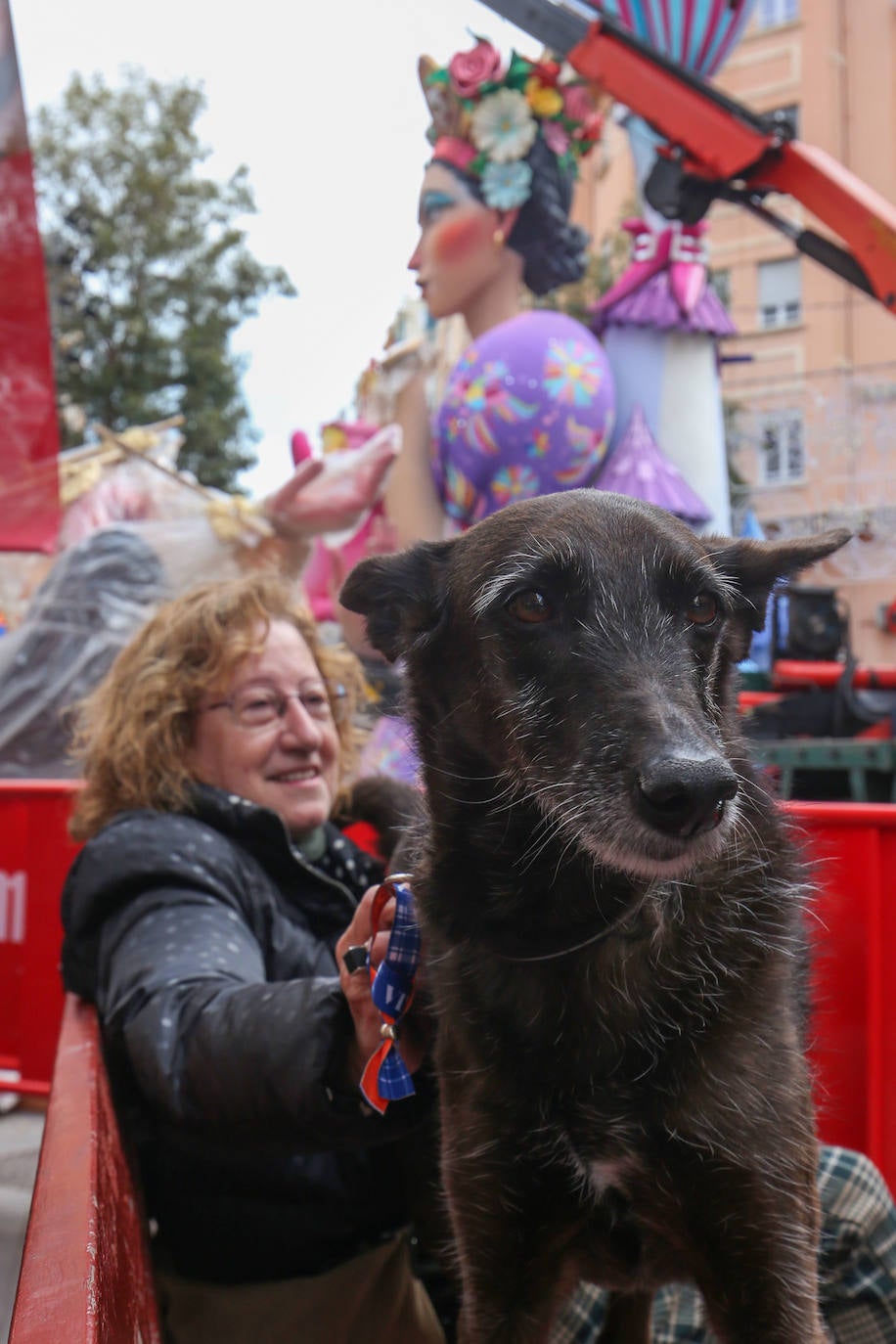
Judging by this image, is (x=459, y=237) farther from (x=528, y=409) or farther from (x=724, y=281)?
(x=724, y=281)

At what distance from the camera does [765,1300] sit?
139cm

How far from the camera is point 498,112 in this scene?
220 inches

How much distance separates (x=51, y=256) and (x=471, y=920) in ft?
54.7

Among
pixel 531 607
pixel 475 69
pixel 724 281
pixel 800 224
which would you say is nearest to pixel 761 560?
pixel 531 607

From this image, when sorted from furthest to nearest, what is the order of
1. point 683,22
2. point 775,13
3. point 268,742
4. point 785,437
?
1. point 775,13
2. point 785,437
3. point 683,22
4. point 268,742

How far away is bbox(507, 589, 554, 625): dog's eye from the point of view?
1391 mm

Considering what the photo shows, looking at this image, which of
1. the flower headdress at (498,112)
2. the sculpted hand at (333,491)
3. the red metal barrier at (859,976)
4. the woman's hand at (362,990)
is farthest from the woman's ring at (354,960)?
the sculpted hand at (333,491)

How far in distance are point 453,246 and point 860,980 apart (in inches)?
180

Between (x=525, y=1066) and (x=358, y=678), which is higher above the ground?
(x=358, y=678)

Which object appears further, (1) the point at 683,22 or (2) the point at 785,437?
(2) the point at 785,437

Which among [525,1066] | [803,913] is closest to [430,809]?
[525,1066]

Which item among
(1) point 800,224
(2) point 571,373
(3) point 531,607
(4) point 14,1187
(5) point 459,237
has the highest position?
(1) point 800,224

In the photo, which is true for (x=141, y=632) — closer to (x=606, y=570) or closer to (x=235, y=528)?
(x=606, y=570)

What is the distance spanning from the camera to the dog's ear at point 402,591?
5.30 ft
